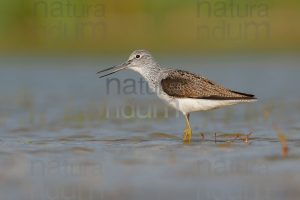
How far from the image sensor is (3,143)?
29.9 feet

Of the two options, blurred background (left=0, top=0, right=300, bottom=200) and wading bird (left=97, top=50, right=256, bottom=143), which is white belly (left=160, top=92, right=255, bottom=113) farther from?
blurred background (left=0, top=0, right=300, bottom=200)

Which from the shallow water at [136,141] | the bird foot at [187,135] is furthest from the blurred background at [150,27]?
the bird foot at [187,135]

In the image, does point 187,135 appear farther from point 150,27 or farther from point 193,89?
point 150,27

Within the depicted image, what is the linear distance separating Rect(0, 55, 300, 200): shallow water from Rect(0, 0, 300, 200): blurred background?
23 mm

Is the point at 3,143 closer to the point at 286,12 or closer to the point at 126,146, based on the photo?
the point at 126,146

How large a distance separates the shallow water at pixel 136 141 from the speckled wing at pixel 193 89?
58 cm

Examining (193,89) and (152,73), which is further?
(152,73)

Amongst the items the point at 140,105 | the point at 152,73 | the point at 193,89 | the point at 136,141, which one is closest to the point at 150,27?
the point at 140,105

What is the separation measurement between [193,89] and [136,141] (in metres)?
1.10

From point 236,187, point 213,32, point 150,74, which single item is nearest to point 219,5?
point 213,32

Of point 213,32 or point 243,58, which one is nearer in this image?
point 243,58

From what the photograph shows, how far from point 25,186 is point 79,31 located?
1434cm

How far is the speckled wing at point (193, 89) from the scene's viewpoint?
9.49 meters

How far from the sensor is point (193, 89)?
9664 mm
